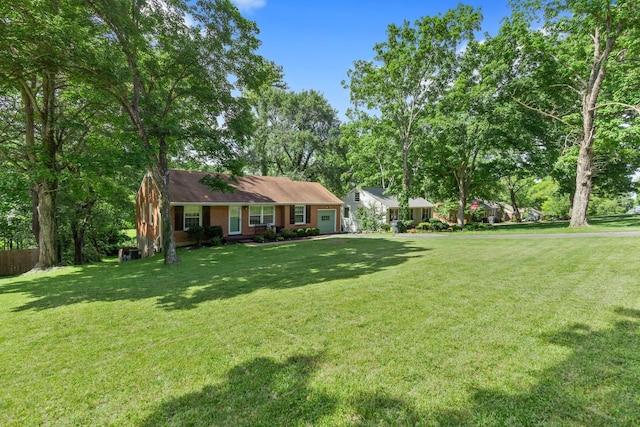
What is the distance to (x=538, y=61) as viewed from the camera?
19250 mm

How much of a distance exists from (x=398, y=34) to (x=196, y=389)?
23.5m

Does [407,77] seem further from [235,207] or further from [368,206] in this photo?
[235,207]

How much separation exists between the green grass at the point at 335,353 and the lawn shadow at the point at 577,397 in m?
0.01

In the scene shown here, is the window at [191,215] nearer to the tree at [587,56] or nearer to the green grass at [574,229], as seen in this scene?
the green grass at [574,229]

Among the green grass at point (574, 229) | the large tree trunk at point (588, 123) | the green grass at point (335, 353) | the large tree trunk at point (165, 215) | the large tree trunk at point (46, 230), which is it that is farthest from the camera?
the large tree trunk at point (588, 123)

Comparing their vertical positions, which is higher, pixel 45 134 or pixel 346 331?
pixel 45 134

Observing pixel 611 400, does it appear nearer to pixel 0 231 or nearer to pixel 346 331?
pixel 346 331

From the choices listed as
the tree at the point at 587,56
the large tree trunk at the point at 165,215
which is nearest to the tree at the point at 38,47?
the large tree trunk at the point at 165,215

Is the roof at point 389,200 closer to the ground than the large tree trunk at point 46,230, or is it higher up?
higher up

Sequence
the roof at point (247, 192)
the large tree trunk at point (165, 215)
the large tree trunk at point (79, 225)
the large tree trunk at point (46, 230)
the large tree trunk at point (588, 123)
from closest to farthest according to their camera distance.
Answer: the large tree trunk at point (165, 215)
the large tree trunk at point (46, 230)
the large tree trunk at point (588, 123)
the roof at point (247, 192)
the large tree trunk at point (79, 225)

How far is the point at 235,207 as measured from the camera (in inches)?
730

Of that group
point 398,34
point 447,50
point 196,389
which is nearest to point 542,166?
point 447,50

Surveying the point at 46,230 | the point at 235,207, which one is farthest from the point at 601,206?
the point at 46,230

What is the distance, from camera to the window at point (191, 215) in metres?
16.6
